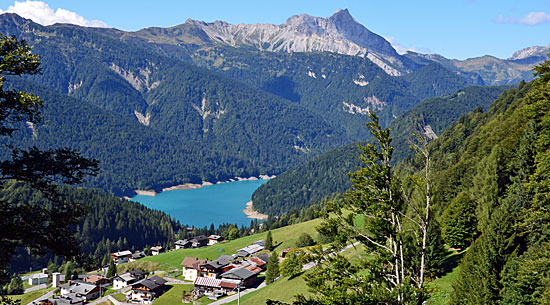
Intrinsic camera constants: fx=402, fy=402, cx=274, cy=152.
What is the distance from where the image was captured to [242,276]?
8206cm

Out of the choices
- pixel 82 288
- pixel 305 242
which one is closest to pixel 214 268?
→ pixel 305 242

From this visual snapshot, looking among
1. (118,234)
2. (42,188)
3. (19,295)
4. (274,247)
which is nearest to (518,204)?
(42,188)

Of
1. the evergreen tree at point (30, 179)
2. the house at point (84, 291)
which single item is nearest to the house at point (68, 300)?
the house at point (84, 291)

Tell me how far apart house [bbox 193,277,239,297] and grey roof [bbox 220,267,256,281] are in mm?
1150

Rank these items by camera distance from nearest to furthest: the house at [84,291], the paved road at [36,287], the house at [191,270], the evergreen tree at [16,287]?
1. the house at [84,291]
2. the house at [191,270]
3. the evergreen tree at [16,287]
4. the paved road at [36,287]

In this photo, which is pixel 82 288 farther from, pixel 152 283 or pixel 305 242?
pixel 305 242

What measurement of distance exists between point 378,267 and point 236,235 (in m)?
141

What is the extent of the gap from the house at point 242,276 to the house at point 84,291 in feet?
97.0

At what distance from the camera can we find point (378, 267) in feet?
47.0

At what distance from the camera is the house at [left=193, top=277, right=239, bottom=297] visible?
80.4m

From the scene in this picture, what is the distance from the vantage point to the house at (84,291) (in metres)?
87.1

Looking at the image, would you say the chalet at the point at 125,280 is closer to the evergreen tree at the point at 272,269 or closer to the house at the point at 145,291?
the house at the point at 145,291

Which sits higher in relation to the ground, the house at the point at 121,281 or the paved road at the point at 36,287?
the house at the point at 121,281

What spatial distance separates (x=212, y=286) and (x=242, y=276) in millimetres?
6271
